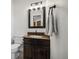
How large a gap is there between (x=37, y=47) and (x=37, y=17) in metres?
1.16

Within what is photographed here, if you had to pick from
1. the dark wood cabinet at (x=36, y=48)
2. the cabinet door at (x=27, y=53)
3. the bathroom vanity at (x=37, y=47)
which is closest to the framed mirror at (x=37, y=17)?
the bathroom vanity at (x=37, y=47)

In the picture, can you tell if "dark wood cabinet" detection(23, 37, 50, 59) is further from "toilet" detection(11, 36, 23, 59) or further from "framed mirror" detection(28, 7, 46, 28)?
"framed mirror" detection(28, 7, 46, 28)

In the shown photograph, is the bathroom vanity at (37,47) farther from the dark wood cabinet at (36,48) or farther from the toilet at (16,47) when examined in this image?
the toilet at (16,47)

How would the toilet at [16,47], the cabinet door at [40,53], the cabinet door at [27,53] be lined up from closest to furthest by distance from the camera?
the cabinet door at [40,53] < the cabinet door at [27,53] < the toilet at [16,47]

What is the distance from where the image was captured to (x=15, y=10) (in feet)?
15.2

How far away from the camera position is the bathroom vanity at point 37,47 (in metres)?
3.21

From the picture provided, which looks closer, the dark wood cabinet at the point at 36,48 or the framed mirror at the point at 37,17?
the dark wood cabinet at the point at 36,48

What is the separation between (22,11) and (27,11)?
25 centimetres

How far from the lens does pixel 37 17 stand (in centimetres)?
405

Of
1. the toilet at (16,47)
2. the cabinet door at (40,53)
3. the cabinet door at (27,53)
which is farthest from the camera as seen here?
the toilet at (16,47)

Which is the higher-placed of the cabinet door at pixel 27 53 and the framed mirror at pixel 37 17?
the framed mirror at pixel 37 17

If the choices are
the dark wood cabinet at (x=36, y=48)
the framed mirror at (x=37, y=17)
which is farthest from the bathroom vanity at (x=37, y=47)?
the framed mirror at (x=37, y=17)

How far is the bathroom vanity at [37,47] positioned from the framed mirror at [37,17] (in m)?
0.37

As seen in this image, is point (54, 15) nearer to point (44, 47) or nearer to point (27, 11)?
point (44, 47)
